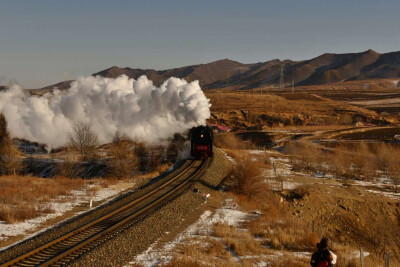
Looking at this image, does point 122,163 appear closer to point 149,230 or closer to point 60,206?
point 60,206

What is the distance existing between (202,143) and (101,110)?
3208cm

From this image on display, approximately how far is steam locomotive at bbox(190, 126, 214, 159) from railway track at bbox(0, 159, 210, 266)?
11530mm

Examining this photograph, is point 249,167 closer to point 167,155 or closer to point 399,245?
point 399,245

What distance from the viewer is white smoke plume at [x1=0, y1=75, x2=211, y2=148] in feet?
156

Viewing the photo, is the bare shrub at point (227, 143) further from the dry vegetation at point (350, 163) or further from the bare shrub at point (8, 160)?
the bare shrub at point (8, 160)

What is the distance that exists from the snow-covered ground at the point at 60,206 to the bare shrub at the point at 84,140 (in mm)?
26920

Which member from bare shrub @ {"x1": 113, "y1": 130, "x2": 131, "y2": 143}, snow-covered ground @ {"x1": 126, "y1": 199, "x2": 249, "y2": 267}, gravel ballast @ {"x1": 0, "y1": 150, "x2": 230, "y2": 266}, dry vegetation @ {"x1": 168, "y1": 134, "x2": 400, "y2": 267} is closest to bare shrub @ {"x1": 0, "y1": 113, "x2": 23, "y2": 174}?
bare shrub @ {"x1": 113, "y1": 130, "x2": 131, "y2": 143}

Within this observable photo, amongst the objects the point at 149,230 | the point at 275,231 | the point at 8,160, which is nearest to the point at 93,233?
the point at 149,230

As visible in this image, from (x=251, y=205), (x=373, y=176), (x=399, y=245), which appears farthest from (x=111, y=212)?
(x=373, y=176)

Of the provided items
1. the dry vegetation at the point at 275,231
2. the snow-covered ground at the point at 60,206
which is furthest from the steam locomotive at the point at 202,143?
the snow-covered ground at the point at 60,206

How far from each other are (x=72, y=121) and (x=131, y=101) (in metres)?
15.5

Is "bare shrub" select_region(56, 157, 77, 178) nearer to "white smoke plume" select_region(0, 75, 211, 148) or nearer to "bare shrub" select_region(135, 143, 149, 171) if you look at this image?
"bare shrub" select_region(135, 143, 149, 171)

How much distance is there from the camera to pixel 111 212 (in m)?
17.5

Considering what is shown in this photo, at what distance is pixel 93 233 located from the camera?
46.9ft
